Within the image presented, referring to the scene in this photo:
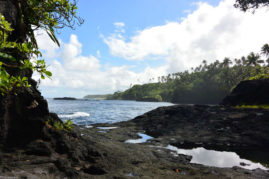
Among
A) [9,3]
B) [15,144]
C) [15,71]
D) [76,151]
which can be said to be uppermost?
[9,3]

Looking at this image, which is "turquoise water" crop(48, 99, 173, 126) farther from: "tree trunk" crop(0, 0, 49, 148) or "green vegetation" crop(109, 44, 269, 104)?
"green vegetation" crop(109, 44, 269, 104)

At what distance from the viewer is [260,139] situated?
1312 centimetres

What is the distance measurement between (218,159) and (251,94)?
18220 mm

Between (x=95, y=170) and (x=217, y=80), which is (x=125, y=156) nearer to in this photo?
(x=95, y=170)

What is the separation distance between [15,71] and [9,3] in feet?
5.77

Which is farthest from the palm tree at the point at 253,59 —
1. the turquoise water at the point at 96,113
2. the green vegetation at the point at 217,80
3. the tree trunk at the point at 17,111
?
the tree trunk at the point at 17,111

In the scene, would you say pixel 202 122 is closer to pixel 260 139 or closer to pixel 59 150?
pixel 260 139

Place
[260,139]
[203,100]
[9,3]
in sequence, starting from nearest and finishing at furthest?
[9,3] → [260,139] → [203,100]

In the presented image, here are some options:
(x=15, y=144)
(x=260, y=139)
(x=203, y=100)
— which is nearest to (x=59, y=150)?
(x=15, y=144)

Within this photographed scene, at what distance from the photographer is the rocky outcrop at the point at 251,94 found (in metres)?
22.1

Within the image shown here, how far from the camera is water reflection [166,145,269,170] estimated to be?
8781 millimetres

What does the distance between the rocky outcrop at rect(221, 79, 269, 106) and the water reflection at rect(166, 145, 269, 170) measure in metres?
15.0

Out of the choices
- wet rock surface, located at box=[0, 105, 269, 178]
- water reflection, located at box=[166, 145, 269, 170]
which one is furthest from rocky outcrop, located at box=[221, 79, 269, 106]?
water reflection, located at box=[166, 145, 269, 170]

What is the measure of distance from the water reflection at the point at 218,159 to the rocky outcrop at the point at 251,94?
15.0 metres
